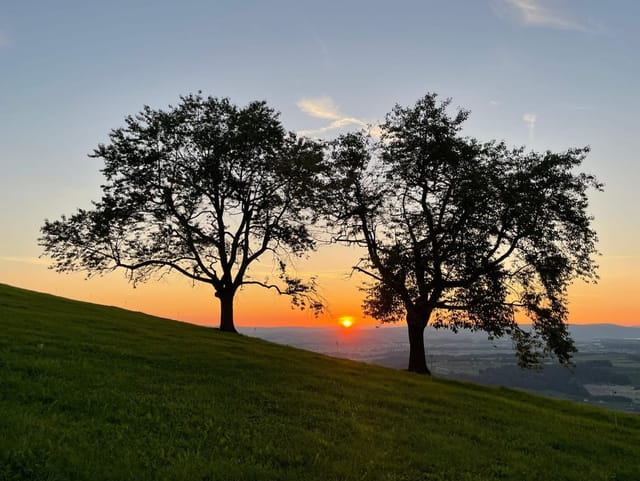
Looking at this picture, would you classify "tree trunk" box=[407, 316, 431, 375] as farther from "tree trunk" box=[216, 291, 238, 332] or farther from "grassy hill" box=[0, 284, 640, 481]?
"tree trunk" box=[216, 291, 238, 332]

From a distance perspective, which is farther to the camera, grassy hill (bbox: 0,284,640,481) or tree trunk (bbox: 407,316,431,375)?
tree trunk (bbox: 407,316,431,375)

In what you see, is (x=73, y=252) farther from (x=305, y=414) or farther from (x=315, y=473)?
(x=315, y=473)

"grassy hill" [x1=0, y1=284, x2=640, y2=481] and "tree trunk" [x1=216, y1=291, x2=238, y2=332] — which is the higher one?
"tree trunk" [x1=216, y1=291, x2=238, y2=332]

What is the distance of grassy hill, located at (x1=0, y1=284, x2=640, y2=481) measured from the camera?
10.4m

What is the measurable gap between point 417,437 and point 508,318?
24377mm

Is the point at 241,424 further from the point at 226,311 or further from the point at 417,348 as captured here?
the point at 226,311

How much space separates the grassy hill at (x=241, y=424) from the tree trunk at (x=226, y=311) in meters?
19.6

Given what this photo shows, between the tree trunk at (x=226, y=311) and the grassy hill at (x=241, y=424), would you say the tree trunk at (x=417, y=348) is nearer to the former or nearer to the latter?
the grassy hill at (x=241, y=424)

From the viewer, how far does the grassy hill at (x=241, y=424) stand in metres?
10.4

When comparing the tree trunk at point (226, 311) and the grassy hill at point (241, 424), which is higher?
the tree trunk at point (226, 311)

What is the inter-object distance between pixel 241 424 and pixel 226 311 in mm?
33289

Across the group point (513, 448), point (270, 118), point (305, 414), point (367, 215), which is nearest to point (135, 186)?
point (270, 118)

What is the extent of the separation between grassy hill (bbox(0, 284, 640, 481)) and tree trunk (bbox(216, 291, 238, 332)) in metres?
19.6

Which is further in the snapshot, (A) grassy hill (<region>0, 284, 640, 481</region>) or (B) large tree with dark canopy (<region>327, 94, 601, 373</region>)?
(B) large tree with dark canopy (<region>327, 94, 601, 373</region>)
